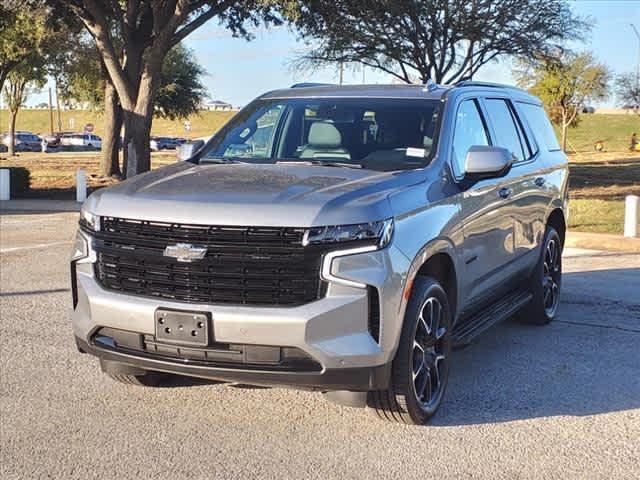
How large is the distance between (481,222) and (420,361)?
1329mm

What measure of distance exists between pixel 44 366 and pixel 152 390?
3.37 feet

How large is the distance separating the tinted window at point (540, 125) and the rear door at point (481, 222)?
1.29 m

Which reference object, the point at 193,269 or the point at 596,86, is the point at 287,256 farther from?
the point at 596,86

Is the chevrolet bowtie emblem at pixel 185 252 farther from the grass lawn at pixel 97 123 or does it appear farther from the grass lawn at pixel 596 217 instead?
the grass lawn at pixel 97 123

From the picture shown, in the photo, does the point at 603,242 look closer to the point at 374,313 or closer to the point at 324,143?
the point at 324,143

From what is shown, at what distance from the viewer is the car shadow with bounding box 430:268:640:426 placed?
505cm

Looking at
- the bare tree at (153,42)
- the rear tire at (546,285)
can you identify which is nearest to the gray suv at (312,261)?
the rear tire at (546,285)

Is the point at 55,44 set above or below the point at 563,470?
above

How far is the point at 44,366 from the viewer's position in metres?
5.82

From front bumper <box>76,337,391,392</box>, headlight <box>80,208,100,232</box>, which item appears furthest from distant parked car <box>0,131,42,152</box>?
front bumper <box>76,337,391,392</box>

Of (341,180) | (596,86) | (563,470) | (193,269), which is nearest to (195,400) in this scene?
(193,269)

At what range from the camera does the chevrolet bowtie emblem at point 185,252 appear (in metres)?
4.21

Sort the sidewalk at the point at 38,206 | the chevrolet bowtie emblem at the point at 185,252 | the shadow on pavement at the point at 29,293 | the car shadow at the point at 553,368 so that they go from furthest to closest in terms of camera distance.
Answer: the sidewalk at the point at 38,206 → the shadow on pavement at the point at 29,293 → the car shadow at the point at 553,368 → the chevrolet bowtie emblem at the point at 185,252

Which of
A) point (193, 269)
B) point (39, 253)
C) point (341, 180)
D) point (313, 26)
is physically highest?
point (313, 26)
